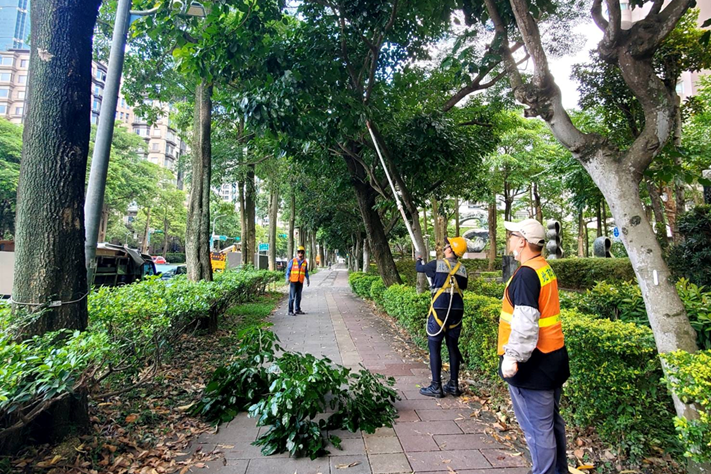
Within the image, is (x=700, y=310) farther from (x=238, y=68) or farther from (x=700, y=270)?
(x=700, y=270)

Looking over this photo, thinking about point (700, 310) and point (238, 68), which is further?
point (238, 68)

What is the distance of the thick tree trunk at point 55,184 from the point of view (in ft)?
9.30

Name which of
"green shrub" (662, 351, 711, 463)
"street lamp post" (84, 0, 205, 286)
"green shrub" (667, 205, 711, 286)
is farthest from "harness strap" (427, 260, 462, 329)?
"green shrub" (667, 205, 711, 286)

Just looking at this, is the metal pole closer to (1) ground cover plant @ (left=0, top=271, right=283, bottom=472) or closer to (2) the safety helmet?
(1) ground cover plant @ (left=0, top=271, right=283, bottom=472)

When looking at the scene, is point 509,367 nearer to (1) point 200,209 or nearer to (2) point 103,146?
(2) point 103,146

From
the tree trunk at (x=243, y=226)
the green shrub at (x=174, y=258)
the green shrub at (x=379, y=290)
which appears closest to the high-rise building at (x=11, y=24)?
the green shrub at (x=174, y=258)

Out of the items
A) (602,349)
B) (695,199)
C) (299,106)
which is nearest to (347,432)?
(602,349)

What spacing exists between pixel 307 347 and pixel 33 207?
490cm

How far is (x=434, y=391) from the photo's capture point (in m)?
4.29

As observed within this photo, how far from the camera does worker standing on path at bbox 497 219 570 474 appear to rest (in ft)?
7.61

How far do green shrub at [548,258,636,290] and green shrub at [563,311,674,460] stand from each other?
13.8 meters

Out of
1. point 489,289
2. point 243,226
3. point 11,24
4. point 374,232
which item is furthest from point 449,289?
point 11,24

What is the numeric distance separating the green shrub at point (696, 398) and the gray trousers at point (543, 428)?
2.06 ft

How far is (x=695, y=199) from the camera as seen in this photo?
18984mm
